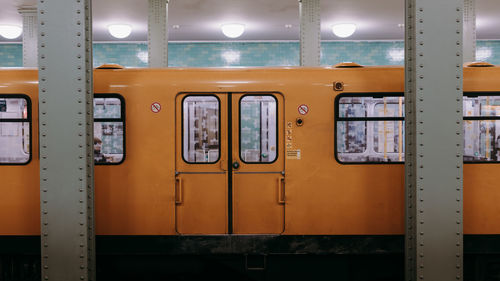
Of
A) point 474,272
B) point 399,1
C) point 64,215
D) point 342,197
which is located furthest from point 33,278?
point 399,1

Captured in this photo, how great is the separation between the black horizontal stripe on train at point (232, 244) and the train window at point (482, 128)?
4.53ft

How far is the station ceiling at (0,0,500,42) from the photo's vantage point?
8289mm

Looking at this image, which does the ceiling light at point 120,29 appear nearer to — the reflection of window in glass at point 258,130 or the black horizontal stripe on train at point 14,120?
the black horizontal stripe on train at point 14,120

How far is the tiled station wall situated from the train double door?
22.4 feet

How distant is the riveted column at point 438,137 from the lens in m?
3.22

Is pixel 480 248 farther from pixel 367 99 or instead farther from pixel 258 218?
pixel 258 218

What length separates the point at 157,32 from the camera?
25.7ft

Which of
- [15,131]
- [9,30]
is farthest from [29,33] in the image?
[15,131]

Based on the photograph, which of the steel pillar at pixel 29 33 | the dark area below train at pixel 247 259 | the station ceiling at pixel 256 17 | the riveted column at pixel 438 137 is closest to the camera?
the riveted column at pixel 438 137

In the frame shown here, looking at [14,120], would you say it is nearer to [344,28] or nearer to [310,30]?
[310,30]

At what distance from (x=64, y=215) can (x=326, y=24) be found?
8593 millimetres

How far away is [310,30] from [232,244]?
17.6 ft

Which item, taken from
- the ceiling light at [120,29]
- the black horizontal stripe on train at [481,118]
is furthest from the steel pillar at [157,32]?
the black horizontal stripe on train at [481,118]

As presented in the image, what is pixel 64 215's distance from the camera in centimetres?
335
